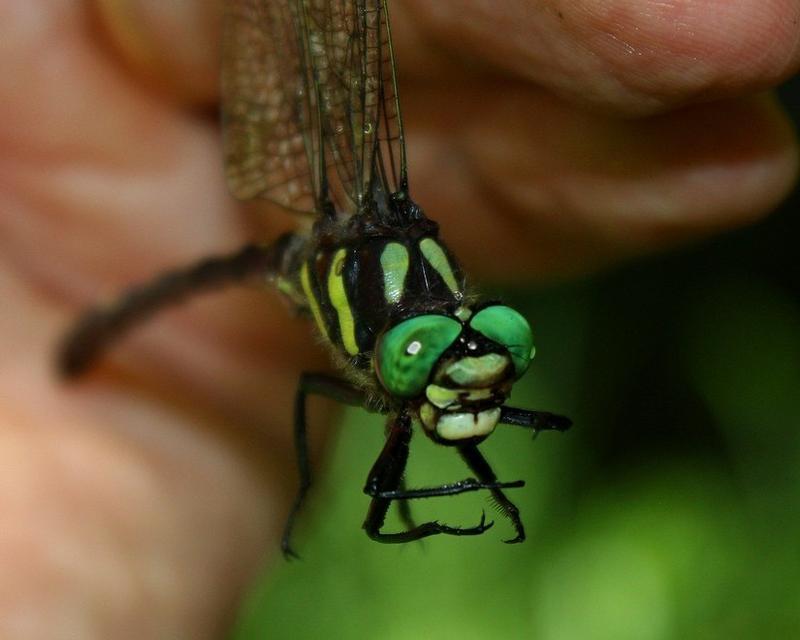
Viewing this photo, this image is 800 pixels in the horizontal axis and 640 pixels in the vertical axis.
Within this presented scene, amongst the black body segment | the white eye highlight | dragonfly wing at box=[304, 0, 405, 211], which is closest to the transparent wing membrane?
dragonfly wing at box=[304, 0, 405, 211]

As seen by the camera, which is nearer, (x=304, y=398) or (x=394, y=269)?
(x=394, y=269)

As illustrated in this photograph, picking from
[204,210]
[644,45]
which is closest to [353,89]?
[644,45]

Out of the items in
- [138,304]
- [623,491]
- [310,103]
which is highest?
[310,103]

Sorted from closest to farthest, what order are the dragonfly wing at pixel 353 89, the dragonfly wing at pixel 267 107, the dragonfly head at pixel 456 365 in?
the dragonfly head at pixel 456 365 → the dragonfly wing at pixel 353 89 → the dragonfly wing at pixel 267 107

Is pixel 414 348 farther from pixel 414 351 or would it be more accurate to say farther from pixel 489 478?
pixel 489 478

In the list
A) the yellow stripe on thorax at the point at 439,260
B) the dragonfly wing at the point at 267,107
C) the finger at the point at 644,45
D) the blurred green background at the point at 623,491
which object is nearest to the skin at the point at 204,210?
the finger at the point at 644,45

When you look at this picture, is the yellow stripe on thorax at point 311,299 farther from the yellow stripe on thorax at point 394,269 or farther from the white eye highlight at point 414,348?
the white eye highlight at point 414,348
